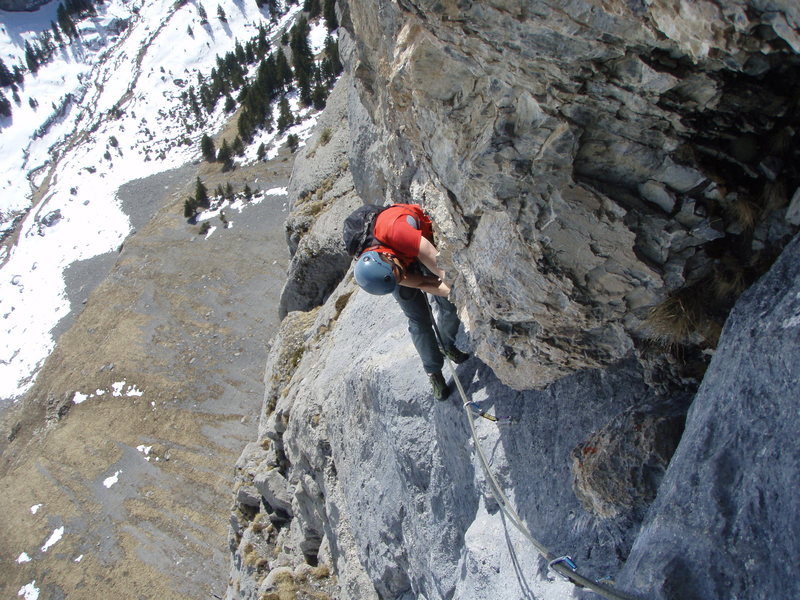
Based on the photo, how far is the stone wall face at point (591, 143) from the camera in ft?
9.15

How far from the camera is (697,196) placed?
3.48 meters

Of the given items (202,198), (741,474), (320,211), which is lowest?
(202,198)

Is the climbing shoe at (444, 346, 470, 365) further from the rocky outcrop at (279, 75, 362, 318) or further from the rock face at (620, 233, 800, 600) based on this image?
the rocky outcrop at (279, 75, 362, 318)

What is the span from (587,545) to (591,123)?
358 centimetres

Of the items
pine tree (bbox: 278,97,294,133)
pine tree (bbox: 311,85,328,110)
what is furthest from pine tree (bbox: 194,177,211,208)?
pine tree (bbox: 311,85,328,110)

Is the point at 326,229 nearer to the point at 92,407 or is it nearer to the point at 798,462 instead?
the point at 798,462

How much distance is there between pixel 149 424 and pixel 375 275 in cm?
2595

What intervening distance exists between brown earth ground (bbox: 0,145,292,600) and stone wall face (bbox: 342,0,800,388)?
20.8 metres

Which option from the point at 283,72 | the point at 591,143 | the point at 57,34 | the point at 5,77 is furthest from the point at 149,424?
the point at 57,34

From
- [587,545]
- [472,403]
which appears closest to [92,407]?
[472,403]

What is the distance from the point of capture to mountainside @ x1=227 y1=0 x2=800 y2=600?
9.38 ft

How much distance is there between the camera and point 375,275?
5.48 m

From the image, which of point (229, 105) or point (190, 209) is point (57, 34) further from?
point (190, 209)

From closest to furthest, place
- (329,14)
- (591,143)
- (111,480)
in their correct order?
1. (591,143)
2. (111,480)
3. (329,14)
